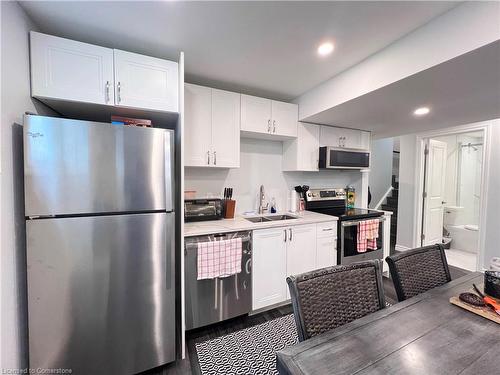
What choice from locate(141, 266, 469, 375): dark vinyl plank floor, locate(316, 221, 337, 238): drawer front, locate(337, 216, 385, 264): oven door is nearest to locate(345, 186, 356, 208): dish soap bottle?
locate(337, 216, 385, 264): oven door

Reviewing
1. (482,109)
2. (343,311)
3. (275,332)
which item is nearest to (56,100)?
(343,311)

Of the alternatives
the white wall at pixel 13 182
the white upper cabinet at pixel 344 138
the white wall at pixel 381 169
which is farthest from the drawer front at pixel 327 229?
the white wall at pixel 381 169

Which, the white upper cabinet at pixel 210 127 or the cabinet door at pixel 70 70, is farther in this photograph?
the white upper cabinet at pixel 210 127

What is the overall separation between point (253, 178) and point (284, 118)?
0.81 metres

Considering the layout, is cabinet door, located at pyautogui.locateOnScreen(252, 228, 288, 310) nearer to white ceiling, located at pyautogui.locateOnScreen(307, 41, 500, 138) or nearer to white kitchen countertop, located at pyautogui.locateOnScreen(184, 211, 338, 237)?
white kitchen countertop, located at pyautogui.locateOnScreen(184, 211, 338, 237)

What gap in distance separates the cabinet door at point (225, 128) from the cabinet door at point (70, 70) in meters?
0.90

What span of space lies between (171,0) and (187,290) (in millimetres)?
1965

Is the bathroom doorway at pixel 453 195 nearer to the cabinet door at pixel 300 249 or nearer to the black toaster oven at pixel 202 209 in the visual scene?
the cabinet door at pixel 300 249

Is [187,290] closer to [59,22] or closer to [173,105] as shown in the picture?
[173,105]

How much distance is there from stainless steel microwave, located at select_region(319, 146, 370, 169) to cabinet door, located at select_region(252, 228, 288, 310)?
3.65ft

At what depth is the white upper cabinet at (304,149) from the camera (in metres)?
2.64

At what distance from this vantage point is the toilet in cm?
395

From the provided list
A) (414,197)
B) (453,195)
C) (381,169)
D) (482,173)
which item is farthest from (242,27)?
(453,195)

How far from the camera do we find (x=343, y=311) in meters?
1.02
